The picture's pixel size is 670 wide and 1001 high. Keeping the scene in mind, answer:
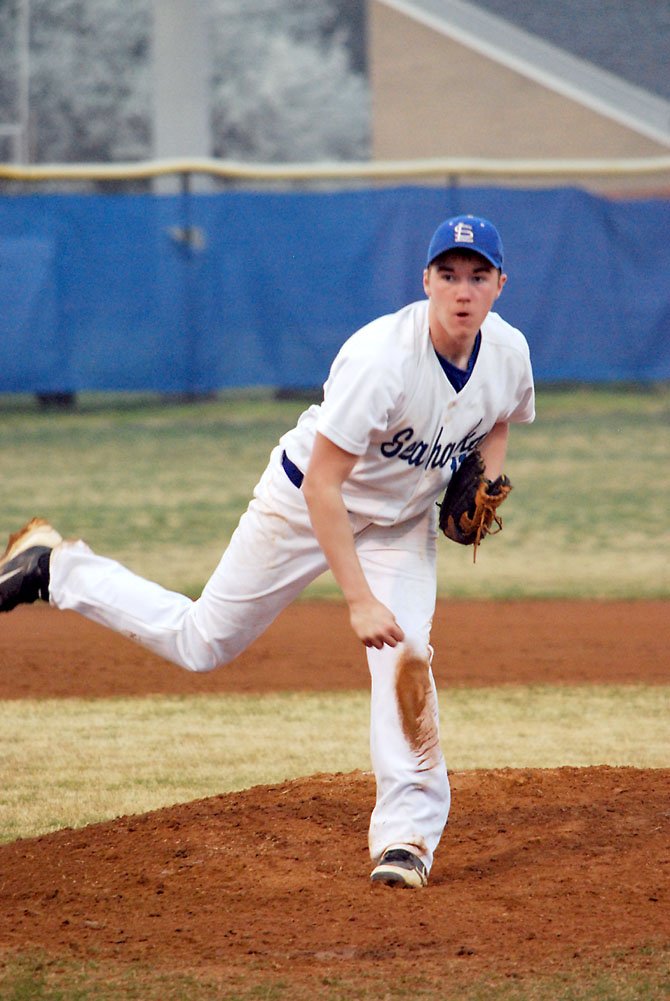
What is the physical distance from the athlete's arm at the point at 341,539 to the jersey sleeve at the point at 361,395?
0.04 metres

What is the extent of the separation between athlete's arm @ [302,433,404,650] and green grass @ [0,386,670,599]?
4332 millimetres

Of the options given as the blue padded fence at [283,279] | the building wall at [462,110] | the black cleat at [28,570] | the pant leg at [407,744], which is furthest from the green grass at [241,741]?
the building wall at [462,110]

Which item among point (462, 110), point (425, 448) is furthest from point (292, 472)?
point (462, 110)

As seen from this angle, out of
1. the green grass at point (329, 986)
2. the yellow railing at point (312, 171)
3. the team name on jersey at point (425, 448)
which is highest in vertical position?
the team name on jersey at point (425, 448)

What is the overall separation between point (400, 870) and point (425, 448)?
42.8 inches

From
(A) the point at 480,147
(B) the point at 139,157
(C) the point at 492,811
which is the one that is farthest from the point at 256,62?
(C) the point at 492,811

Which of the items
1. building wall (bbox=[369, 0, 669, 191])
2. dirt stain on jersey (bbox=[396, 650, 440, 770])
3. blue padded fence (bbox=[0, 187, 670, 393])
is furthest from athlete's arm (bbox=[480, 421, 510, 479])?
building wall (bbox=[369, 0, 669, 191])

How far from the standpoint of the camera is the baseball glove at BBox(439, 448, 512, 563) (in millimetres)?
4059

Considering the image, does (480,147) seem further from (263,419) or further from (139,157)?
(139,157)

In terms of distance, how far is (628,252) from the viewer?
15844 millimetres

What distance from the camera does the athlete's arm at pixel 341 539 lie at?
139 inches

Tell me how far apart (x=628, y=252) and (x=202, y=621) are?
1264 centimetres

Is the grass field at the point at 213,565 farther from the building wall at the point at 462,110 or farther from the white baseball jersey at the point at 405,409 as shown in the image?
the building wall at the point at 462,110

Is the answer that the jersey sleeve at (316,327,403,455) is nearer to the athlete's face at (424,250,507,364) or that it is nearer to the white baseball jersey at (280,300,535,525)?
the white baseball jersey at (280,300,535,525)
